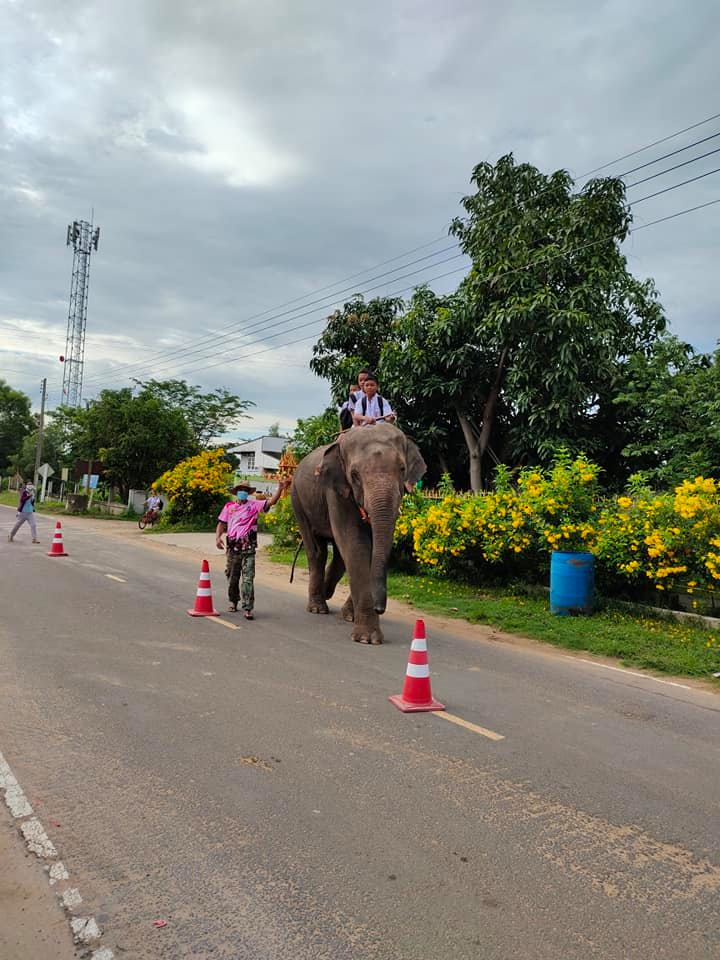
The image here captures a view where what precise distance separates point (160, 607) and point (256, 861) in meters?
6.79

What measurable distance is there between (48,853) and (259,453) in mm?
69312

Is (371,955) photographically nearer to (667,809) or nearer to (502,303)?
(667,809)

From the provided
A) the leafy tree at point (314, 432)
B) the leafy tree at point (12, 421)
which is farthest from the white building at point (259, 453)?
the leafy tree at point (314, 432)

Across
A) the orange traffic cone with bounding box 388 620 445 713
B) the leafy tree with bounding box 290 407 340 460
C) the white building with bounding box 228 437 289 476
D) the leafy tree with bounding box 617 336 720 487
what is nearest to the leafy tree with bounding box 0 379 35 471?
the white building with bounding box 228 437 289 476

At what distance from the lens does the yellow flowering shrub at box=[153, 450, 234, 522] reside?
26.8 meters

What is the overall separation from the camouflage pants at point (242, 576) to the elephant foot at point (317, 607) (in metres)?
1.08

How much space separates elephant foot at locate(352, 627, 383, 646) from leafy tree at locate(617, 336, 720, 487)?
23.3 ft

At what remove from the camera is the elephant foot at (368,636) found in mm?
7762

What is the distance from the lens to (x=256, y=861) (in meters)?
3.12

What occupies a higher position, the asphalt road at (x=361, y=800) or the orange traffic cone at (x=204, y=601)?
the orange traffic cone at (x=204, y=601)

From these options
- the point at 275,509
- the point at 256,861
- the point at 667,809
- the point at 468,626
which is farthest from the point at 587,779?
the point at 275,509

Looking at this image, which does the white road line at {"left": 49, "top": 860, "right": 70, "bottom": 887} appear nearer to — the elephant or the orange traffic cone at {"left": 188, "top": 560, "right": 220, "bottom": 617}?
the elephant

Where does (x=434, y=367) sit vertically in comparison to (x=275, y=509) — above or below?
above

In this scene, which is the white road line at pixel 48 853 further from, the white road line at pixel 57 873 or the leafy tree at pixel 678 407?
the leafy tree at pixel 678 407
